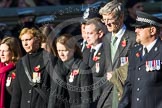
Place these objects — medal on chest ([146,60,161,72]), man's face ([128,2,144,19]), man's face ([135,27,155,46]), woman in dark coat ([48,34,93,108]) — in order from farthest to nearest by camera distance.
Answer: man's face ([128,2,144,19]) < woman in dark coat ([48,34,93,108]) < man's face ([135,27,155,46]) < medal on chest ([146,60,161,72])

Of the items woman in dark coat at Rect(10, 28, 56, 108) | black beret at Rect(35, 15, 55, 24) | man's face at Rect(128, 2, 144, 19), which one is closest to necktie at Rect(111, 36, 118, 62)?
woman in dark coat at Rect(10, 28, 56, 108)

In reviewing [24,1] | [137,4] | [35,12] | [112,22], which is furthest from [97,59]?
[24,1]

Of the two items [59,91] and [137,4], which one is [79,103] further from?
[137,4]

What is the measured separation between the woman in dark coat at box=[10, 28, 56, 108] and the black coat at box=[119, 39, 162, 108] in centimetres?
129

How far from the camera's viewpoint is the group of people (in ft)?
37.1

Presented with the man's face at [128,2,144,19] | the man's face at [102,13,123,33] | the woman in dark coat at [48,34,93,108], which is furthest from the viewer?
the man's face at [128,2,144,19]

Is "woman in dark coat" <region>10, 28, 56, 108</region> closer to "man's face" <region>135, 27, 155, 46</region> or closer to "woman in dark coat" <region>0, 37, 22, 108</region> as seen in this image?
"woman in dark coat" <region>0, 37, 22, 108</region>

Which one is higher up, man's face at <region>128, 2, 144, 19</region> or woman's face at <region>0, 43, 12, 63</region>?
man's face at <region>128, 2, 144, 19</region>

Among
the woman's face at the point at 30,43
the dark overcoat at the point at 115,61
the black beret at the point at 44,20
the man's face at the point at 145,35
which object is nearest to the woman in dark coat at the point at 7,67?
the woman's face at the point at 30,43

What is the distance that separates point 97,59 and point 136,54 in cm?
137

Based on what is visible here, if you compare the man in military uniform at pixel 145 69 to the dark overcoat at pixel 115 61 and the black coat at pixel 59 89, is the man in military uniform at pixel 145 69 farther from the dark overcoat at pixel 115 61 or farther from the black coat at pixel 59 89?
the black coat at pixel 59 89

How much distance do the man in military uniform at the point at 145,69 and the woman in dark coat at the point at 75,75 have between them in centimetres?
75

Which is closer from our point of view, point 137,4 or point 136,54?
point 136,54

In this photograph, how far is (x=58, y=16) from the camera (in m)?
15.1
